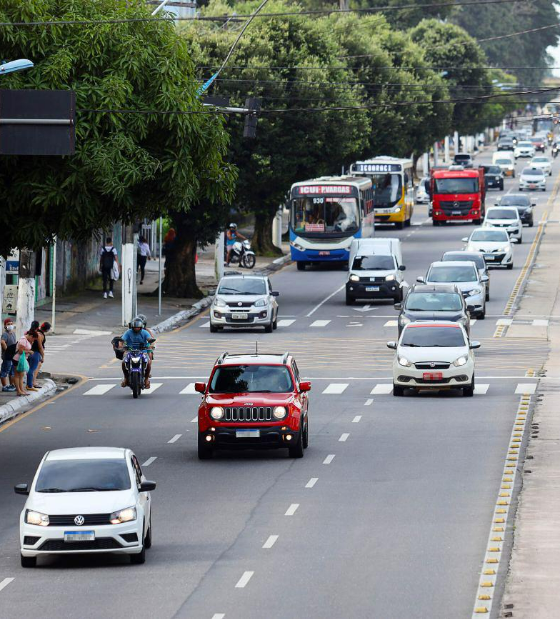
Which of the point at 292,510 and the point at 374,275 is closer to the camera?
the point at 292,510

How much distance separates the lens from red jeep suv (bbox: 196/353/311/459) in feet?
85.1

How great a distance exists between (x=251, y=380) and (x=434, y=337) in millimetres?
8799

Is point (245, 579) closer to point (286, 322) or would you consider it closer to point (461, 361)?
point (461, 361)

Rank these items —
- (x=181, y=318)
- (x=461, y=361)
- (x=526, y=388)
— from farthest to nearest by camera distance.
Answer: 1. (x=181, y=318)
2. (x=526, y=388)
3. (x=461, y=361)

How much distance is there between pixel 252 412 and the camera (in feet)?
85.3

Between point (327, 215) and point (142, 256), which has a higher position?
point (327, 215)

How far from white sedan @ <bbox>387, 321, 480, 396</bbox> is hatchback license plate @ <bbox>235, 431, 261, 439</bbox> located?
28.5 feet

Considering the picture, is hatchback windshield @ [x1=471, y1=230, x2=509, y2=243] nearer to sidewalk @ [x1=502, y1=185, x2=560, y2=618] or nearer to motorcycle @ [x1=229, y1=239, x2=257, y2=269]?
motorcycle @ [x1=229, y1=239, x2=257, y2=269]

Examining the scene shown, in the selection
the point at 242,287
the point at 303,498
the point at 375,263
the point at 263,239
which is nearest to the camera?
the point at 303,498

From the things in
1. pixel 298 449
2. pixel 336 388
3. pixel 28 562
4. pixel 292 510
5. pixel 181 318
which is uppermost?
pixel 28 562

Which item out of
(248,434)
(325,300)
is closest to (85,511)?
(248,434)

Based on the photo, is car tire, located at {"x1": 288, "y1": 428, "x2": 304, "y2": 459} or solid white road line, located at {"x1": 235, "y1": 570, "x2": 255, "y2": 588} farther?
car tire, located at {"x1": 288, "y1": 428, "x2": 304, "y2": 459}

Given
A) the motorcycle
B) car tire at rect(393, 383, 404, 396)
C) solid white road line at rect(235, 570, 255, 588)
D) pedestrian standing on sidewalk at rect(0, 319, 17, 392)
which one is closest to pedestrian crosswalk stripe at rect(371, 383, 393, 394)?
car tire at rect(393, 383, 404, 396)

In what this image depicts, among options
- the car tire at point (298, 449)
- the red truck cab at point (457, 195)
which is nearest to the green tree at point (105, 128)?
the car tire at point (298, 449)
